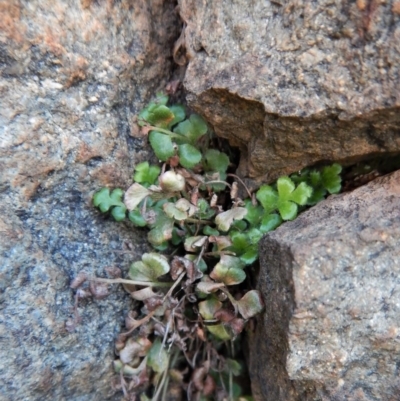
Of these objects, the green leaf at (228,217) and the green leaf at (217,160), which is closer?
the green leaf at (228,217)

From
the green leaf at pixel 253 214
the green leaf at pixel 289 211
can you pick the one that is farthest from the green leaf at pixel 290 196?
the green leaf at pixel 253 214

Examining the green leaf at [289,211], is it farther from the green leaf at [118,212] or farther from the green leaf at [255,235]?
the green leaf at [118,212]

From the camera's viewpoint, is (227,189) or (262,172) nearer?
(262,172)

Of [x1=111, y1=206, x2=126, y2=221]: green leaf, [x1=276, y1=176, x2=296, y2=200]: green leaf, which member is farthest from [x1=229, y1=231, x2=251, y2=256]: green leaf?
[x1=111, y1=206, x2=126, y2=221]: green leaf

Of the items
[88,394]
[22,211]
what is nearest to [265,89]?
[22,211]

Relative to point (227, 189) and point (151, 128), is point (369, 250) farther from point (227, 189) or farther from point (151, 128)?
point (151, 128)

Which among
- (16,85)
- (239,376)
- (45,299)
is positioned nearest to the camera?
(16,85)

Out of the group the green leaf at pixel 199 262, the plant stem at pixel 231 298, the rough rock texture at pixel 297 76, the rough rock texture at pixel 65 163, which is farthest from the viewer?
the green leaf at pixel 199 262
